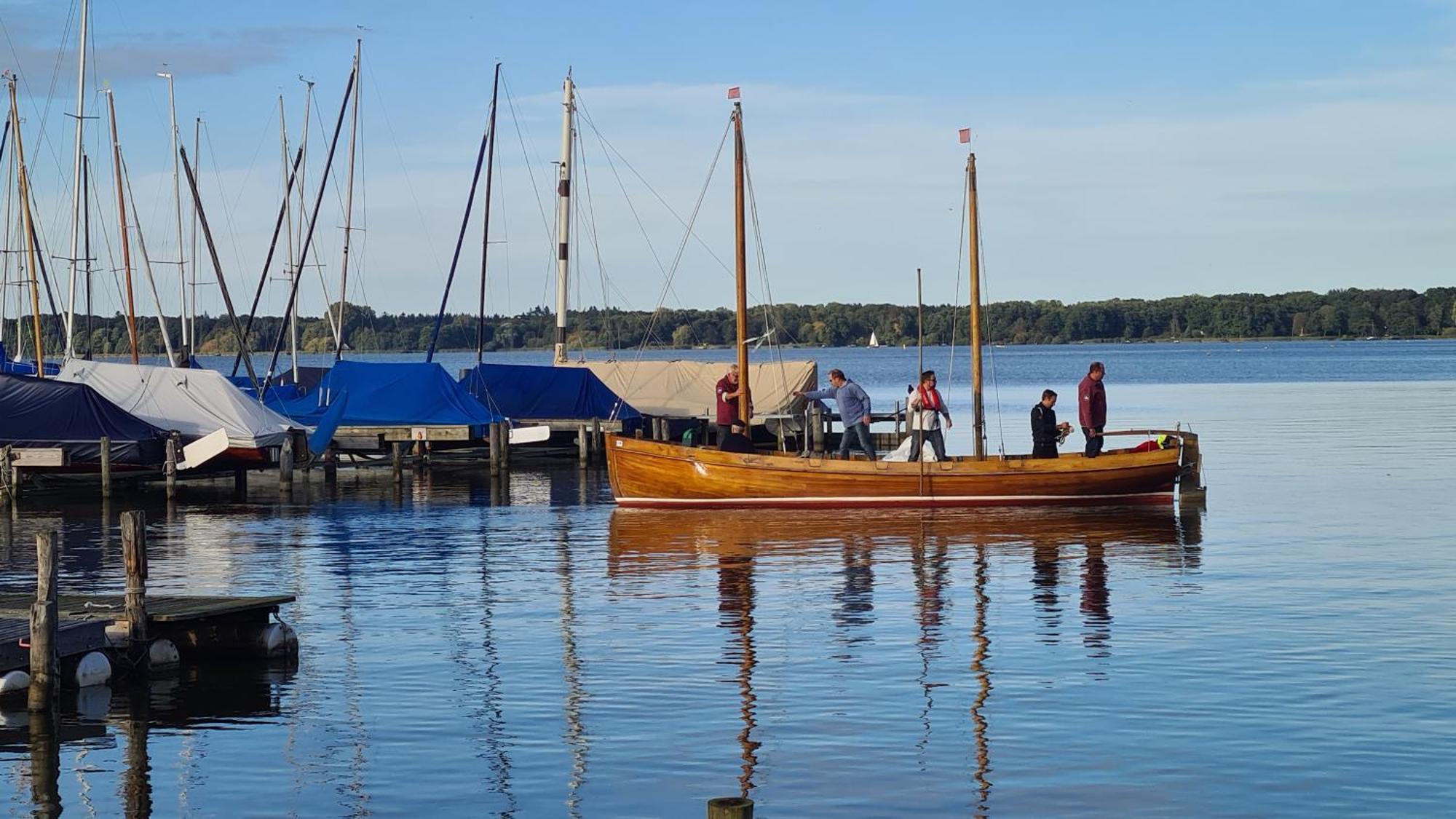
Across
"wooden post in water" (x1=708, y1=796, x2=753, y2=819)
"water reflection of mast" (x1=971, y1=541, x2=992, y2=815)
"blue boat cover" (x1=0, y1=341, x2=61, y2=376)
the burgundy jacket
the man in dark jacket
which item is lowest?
"water reflection of mast" (x1=971, y1=541, x2=992, y2=815)

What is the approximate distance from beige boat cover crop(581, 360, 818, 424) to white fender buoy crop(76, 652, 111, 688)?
35017 millimetres

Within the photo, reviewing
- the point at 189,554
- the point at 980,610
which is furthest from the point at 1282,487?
the point at 189,554

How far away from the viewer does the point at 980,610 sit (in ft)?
63.7

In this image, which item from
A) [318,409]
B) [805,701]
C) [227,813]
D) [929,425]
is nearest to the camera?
[227,813]

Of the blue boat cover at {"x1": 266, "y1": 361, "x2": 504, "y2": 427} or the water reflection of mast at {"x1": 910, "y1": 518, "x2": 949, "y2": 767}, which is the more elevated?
the blue boat cover at {"x1": 266, "y1": 361, "x2": 504, "y2": 427}

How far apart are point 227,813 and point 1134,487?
2143cm

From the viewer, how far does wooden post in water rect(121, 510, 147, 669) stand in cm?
1570

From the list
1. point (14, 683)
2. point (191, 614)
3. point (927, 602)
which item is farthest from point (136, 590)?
point (927, 602)

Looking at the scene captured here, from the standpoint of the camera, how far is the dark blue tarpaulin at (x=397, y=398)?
1641 inches

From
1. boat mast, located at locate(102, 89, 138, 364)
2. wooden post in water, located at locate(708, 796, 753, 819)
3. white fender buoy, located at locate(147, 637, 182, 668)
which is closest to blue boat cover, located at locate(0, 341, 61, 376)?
boat mast, located at locate(102, 89, 138, 364)

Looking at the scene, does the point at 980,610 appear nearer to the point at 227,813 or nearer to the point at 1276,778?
the point at 1276,778

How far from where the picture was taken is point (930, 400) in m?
30.2

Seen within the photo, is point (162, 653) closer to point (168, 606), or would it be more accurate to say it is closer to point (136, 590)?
point (168, 606)

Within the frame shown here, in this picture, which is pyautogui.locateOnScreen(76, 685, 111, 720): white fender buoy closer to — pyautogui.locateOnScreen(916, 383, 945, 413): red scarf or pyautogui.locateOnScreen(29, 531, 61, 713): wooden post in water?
pyautogui.locateOnScreen(29, 531, 61, 713): wooden post in water
